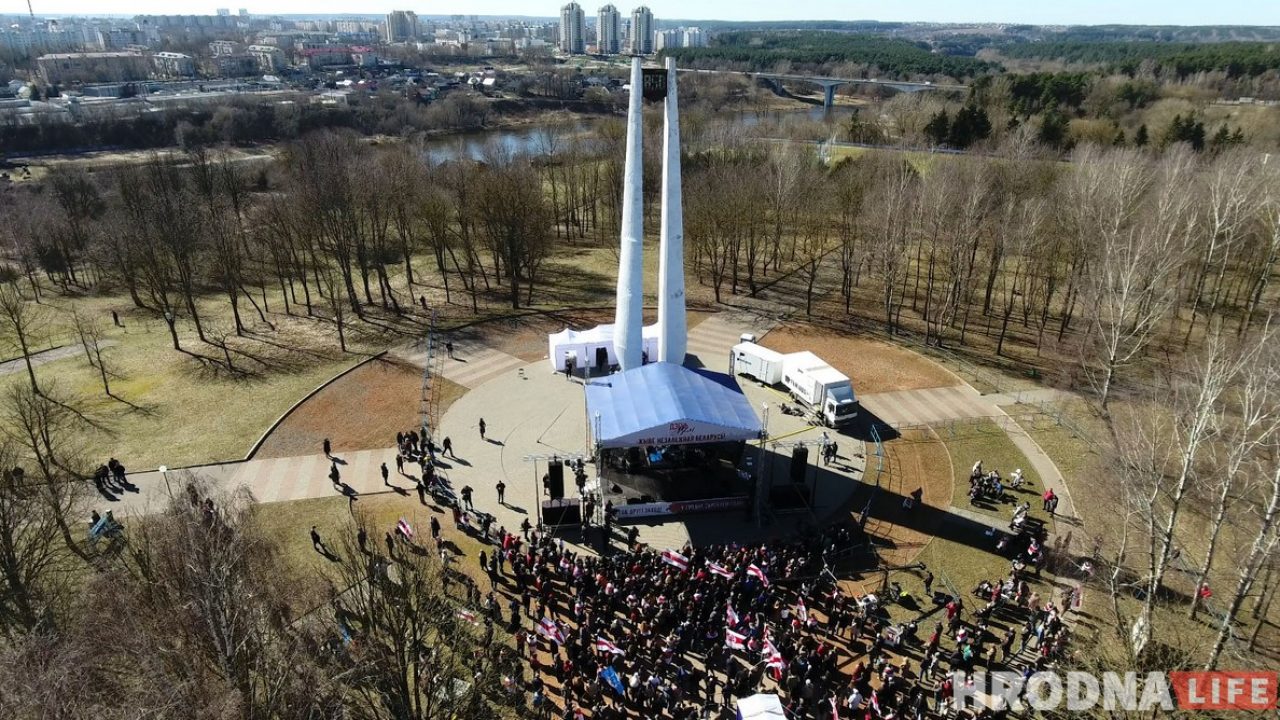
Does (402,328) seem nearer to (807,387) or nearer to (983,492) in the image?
(807,387)

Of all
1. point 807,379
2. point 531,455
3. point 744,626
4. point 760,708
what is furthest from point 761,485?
point 760,708

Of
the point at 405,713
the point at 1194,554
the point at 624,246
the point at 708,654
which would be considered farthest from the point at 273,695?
the point at 1194,554

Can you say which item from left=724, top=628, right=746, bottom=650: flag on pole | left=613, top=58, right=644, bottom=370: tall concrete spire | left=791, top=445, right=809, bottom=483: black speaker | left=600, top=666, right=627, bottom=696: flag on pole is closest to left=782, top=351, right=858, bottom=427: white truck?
left=791, top=445, right=809, bottom=483: black speaker

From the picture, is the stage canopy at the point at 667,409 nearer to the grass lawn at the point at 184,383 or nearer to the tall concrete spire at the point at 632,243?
the tall concrete spire at the point at 632,243

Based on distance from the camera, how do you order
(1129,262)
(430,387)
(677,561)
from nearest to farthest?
(677,561), (1129,262), (430,387)

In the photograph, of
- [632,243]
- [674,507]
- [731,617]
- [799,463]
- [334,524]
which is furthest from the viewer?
[632,243]

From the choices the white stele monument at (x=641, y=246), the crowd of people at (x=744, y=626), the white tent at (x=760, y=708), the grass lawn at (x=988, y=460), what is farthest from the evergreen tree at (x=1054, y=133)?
the white tent at (x=760, y=708)

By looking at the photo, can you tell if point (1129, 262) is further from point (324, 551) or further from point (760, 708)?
point (324, 551)
